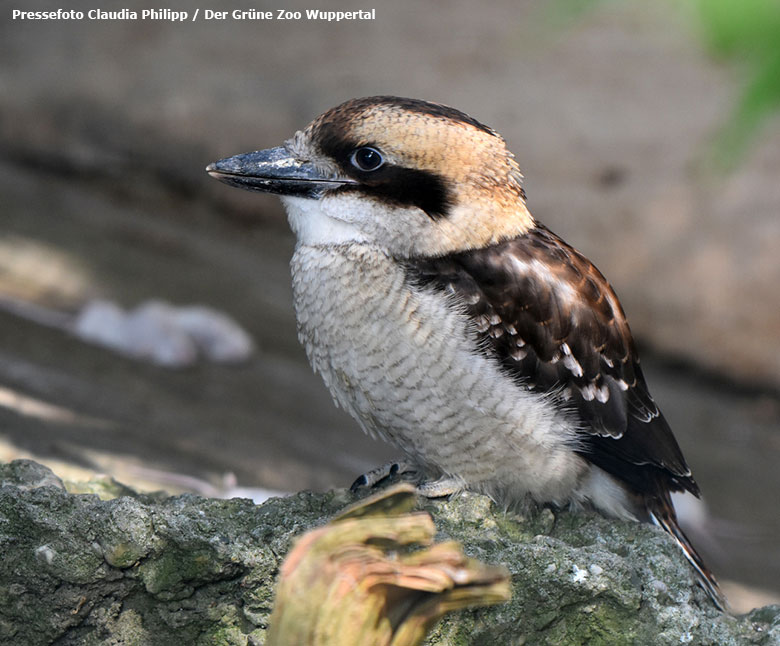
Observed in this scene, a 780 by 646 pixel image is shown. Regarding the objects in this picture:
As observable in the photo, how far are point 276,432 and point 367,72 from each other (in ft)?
13.8

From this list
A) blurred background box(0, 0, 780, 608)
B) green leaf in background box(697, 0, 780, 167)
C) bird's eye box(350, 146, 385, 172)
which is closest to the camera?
green leaf in background box(697, 0, 780, 167)

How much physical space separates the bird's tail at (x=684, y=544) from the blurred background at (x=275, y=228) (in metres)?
1.51

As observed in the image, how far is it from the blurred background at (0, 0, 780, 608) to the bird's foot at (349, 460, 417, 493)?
88 cm

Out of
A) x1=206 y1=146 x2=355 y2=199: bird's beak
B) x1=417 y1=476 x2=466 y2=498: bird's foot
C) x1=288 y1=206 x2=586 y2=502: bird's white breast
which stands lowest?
x1=417 y1=476 x2=466 y2=498: bird's foot

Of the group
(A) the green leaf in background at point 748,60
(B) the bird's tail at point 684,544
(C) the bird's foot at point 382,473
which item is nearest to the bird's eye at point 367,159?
(C) the bird's foot at point 382,473

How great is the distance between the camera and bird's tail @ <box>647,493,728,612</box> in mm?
2809

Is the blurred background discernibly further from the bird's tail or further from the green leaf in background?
the green leaf in background

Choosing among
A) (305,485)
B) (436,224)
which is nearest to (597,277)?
(436,224)

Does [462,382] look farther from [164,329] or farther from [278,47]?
[278,47]

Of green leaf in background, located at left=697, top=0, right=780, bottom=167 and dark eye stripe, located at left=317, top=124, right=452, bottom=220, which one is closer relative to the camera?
green leaf in background, located at left=697, top=0, right=780, bottom=167

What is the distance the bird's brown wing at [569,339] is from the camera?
2.93m

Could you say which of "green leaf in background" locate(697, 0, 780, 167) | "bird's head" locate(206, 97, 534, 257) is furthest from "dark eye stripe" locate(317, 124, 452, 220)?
"green leaf in background" locate(697, 0, 780, 167)

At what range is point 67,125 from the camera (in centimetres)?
891

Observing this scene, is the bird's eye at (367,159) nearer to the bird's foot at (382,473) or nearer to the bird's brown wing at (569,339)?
the bird's brown wing at (569,339)
